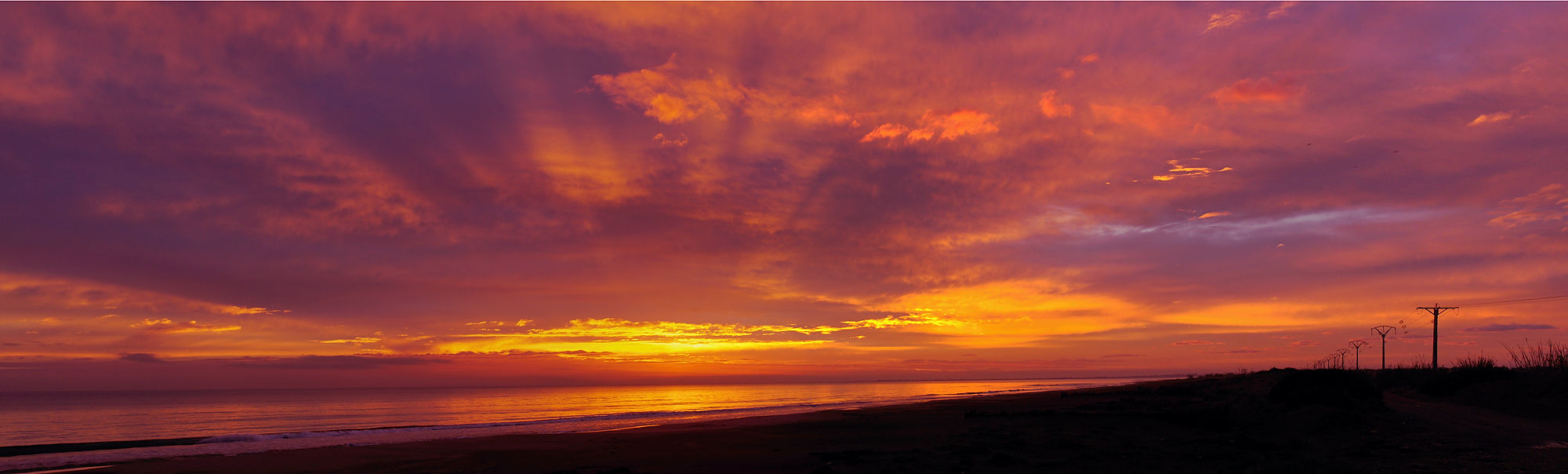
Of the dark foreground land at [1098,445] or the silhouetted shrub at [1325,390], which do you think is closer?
the dark foreground land at [1098,445]

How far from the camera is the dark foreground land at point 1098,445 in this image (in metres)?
15.1

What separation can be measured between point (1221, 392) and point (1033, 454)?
24.3 metres

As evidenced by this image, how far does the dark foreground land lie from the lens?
1514 cm

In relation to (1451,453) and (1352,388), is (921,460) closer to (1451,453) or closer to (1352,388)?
(1451,453)

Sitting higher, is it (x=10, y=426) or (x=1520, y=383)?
(x=1520, y=383)

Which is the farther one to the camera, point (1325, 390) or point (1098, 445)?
point (1325, 390)

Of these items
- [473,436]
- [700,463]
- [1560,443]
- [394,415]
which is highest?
[1560,443]

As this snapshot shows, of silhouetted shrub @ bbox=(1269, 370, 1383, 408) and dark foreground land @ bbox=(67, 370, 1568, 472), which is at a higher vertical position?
silhouetted shrub @ bbox=(1269, 370, 1383, 408)

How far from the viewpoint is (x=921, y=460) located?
1742cm

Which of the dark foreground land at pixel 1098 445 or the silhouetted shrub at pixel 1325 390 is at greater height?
the silhouetted shrub at pixel 1325 390

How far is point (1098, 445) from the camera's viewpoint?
19.1 meters

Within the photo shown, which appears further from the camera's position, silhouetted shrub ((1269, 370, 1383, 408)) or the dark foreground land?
silhouetted shrub ((1269, 370, 1383, 408))

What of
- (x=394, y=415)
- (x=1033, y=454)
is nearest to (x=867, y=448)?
(x=1033, y=454)

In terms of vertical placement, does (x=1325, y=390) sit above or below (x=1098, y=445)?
above
